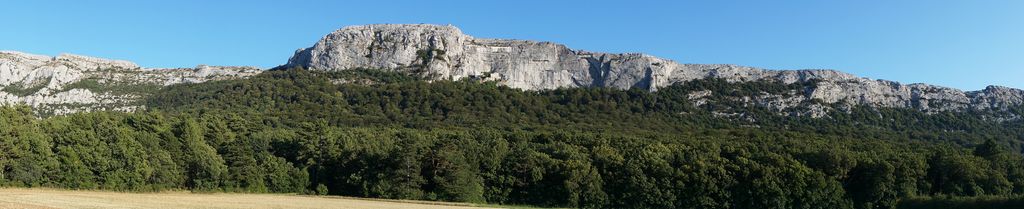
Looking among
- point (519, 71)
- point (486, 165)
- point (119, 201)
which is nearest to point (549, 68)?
point (519, 71)

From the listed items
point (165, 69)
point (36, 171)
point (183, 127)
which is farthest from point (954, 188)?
point (165, 69)

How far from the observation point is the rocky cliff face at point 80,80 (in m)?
142

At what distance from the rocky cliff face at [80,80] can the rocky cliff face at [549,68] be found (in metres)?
24.1

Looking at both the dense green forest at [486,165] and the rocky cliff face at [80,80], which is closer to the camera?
the dense green forest at [486,165]

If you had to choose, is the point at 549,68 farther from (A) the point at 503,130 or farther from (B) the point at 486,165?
(B) the point at 486,165

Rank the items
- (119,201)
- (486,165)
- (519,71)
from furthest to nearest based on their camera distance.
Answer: (519,71) → (486,165) → (119,201)

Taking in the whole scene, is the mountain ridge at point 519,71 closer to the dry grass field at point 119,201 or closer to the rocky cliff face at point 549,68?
the rocky cliff face at point 549,68

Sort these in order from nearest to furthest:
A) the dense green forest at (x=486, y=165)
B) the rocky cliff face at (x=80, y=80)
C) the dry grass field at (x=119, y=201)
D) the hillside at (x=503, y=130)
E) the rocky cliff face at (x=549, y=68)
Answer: the dry grass field at (x=119, y=201)
the dense green forest at (x=486, y=165)
the hillside at (x=503, y=130)
the rocky cliff face at (x=80, y=80)
the rocky cliff face at (x=549, y=68)

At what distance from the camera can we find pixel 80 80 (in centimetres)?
15988

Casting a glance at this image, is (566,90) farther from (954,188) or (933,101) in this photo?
(954,188)

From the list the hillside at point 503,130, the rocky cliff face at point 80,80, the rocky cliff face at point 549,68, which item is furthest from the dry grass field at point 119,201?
the rocky cliff face at point 549,68

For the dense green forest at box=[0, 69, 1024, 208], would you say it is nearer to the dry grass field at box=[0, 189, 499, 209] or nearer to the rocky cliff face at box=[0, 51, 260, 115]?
the dry grass field at box=[0, 189, 499, 209]

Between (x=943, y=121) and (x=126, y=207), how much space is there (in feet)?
512

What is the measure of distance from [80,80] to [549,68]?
338 ft
